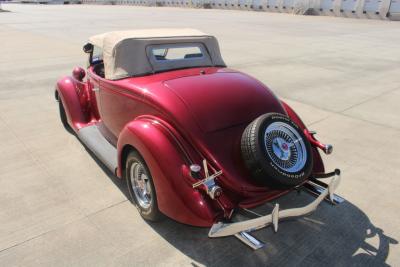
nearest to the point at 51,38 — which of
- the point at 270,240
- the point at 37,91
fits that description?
the point at 37,91

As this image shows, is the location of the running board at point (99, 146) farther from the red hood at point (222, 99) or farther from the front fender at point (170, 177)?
the red hood at point (222, 99)

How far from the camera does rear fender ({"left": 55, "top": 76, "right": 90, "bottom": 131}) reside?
16.1 ft

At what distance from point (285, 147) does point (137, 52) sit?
2063 millimetres

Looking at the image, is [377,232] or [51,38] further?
[51,38]

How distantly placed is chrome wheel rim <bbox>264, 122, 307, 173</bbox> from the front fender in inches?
28.5

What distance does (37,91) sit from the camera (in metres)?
7.74

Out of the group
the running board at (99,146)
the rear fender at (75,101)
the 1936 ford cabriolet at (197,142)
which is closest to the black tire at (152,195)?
the 1936 ford cabriolet at (197,142)

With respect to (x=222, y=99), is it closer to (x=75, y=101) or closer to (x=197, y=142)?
(x=197, y=142)

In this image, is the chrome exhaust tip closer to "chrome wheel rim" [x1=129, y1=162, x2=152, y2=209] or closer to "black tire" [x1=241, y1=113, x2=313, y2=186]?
"black tire" [x1=241, y1=113, x2=313, y2=186]

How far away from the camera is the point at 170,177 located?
2.89m

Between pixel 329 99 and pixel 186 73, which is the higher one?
pixel 186 73

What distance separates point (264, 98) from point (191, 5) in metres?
52.3

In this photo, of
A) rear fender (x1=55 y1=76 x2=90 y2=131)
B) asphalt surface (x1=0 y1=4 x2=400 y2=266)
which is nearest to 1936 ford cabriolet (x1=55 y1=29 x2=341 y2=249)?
asphalt surface (x1=0 y1=4 x2=400 y2=266)

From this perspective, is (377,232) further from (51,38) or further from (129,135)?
Result: (51,38)
